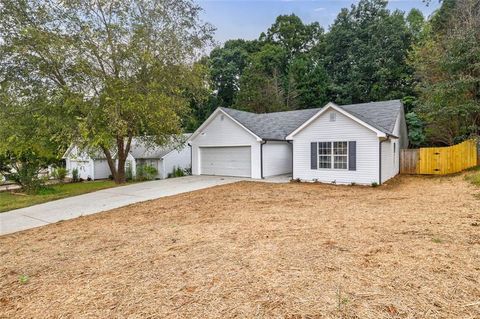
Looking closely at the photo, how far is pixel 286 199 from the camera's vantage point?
9.29 meters

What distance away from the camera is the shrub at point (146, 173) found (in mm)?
20094

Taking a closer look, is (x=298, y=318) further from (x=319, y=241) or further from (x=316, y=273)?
(x=319, y=241)

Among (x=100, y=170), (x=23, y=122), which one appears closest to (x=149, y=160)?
(x=100, y=170)

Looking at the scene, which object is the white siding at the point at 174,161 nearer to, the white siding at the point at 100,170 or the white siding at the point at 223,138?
the white siding at the point at 223,138

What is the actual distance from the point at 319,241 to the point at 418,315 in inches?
85.0

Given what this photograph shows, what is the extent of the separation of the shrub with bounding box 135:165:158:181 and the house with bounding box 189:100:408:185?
345 cm

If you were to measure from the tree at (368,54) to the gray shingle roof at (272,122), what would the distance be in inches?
539

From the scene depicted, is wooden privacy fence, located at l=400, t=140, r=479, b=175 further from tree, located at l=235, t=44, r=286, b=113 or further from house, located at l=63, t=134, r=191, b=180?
tree, located at l=235, t=44, r=286, b=113

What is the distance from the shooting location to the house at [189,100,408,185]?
12.6 m

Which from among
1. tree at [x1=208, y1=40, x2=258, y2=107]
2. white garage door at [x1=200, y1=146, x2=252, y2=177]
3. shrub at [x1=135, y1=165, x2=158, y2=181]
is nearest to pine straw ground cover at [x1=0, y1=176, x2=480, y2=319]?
white garage door at [x1=200, y1=146, x2=252, y2=177]

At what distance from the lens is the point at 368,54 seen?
2973cm

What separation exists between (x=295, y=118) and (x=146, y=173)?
11085 millimetres

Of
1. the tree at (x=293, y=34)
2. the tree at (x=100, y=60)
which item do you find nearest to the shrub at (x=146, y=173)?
the tree at (x=100, y=60)

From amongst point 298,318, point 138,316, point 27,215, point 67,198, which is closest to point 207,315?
point 138,316
